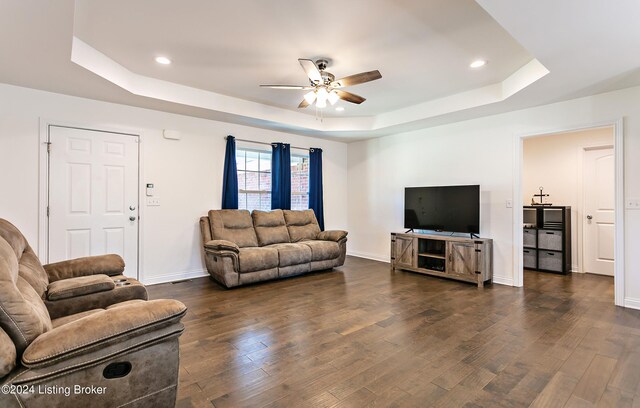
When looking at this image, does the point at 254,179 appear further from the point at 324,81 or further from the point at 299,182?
the point at 324,81

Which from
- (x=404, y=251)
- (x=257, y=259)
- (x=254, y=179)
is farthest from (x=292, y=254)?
(x=404, y=251)

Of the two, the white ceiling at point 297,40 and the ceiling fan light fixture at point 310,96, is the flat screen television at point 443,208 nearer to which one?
the white ceiling at point 297,40

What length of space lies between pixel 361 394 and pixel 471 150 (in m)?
4.23

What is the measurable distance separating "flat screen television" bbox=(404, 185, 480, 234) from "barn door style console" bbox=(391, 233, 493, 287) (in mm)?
246

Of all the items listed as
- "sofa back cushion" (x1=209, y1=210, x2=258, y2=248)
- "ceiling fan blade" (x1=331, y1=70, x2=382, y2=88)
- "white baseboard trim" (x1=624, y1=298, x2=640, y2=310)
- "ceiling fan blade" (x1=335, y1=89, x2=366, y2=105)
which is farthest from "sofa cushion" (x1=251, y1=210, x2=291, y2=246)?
"white baseboard trim" (x1=624, y1=298, x2=640, y2=310)

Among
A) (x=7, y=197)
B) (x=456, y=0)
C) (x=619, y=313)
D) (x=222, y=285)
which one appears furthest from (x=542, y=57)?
(x=7, y=197)

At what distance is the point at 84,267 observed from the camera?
267 cm

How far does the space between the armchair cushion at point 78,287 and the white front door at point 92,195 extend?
215 cm

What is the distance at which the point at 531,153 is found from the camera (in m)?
5.95

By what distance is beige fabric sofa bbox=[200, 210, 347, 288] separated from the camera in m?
4.25

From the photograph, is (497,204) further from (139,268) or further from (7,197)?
(7,197)

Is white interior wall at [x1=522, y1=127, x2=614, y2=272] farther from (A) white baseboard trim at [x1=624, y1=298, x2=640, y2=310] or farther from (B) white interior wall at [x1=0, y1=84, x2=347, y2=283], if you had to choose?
(B) white interior wall at [x1=0, y1=84, x2=347, y2=283]

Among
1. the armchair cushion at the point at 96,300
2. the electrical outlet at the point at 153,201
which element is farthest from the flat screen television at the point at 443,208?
the armchair cushion at the point at 96,300

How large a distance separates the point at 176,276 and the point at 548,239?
20.0 feet
